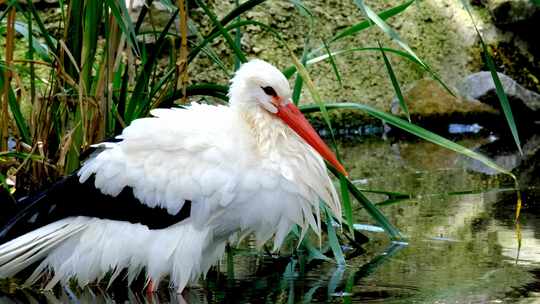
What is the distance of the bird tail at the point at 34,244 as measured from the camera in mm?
5230

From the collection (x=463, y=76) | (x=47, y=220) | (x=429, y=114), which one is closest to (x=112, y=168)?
(x=47, y=220)

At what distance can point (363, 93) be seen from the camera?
41.3 feet

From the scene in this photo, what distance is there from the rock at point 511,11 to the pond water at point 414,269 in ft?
17.5

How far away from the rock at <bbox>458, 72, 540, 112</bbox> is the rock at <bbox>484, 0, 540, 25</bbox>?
1032mm

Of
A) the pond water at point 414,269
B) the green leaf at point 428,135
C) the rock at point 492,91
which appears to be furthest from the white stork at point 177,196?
the rock at point 492,91

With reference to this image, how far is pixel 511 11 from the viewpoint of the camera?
41.7 feet

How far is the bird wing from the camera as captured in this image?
16.7 feet

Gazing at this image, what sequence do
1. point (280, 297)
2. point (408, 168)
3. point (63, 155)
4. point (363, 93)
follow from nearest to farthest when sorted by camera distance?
point (280, 297)
point (63, 155)
point (408, 168)
point (363, 93)

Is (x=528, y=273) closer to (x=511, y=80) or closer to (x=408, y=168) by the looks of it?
(x=408, y=168)

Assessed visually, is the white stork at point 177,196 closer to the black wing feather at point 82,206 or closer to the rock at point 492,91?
the black wing feather at point 82,206

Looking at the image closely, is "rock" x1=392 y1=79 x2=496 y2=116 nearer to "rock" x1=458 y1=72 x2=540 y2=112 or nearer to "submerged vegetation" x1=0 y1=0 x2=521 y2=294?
"rock" x1=458 y1=72 x2=540 y2=112

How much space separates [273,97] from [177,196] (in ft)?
2.34

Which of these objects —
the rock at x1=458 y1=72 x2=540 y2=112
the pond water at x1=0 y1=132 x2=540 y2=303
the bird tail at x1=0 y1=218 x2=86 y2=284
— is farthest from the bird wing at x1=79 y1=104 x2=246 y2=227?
→ the rock at x1=458 y1=72 x2=540 y2=112

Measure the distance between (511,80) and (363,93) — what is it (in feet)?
5.85
